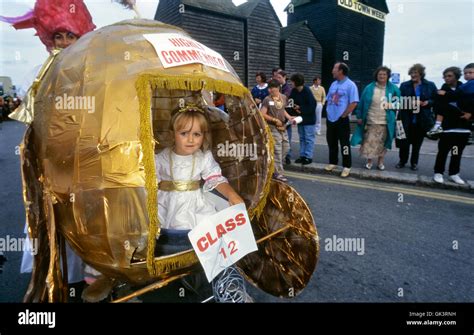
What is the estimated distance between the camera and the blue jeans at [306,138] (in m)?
6.63

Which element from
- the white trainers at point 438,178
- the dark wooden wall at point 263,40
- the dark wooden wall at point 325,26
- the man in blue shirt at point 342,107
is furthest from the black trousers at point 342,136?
the dark wooden wall at point 325,26

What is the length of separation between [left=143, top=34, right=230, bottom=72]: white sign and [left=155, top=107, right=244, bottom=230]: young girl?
44cm

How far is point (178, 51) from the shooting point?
6.34 ft

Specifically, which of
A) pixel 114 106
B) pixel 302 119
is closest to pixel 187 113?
pixel 114 106

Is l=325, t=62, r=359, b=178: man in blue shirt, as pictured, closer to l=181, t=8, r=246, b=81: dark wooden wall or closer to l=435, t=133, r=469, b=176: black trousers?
l=435, t=133, r=469, b=176: black trousers

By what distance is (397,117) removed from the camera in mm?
6320

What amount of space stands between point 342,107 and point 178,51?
4703mm

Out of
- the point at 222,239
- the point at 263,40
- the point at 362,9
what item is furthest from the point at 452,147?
the point at 362,9

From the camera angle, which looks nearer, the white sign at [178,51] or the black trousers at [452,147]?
the white sign at [178,51]

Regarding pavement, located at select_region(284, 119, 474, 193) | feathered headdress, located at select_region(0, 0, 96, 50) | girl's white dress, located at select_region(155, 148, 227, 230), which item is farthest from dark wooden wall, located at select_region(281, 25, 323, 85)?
girl's white dress, located at select_region(155, 148, 227, 230)

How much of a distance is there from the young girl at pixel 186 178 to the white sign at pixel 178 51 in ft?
1.44

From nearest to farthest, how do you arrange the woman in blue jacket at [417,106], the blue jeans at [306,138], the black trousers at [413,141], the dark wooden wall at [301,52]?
the woman in blue jacket at [417,106] → the black trousers at [413,141] → the blue jeans at [306,138] → the dark wooden wall at [301,52]

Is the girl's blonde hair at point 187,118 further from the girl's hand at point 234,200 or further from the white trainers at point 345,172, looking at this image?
the white trainers at point 345,172

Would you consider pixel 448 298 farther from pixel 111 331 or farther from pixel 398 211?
pixel 111 331
